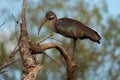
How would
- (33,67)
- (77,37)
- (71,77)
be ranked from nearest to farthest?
1. (33,67)
2. (71,77)
3. (77,37)

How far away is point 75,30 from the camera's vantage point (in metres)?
10.9

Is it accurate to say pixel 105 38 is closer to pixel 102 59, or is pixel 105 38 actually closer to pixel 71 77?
pixel 102 59

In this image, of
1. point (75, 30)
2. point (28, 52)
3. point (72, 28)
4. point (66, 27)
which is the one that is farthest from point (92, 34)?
point (28, 52)

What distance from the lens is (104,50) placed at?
26938 millimetres

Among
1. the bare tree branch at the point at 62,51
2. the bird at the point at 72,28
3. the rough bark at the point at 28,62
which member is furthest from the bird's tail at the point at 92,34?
the rough bark at the point at 28,62

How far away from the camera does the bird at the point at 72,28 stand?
10.8m

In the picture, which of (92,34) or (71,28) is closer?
(92,34)

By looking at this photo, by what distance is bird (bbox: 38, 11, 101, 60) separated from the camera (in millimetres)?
10802

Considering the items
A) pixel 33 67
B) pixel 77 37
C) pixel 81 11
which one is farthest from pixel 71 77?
pixel 81 11

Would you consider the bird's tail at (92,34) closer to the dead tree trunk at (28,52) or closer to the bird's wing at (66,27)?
the bird's wing at (66,27)

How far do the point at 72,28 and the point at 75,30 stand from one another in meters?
0.14

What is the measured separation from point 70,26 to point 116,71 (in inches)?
643

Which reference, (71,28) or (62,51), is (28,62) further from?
(71,28)

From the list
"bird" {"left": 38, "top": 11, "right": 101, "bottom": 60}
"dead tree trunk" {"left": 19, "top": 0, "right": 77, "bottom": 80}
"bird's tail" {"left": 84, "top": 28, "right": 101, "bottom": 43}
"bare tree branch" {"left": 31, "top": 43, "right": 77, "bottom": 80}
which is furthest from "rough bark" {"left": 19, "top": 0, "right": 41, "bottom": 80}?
"bird's tail" {"left": 84, "top": 28, "right": 101, "bottom": 43}
